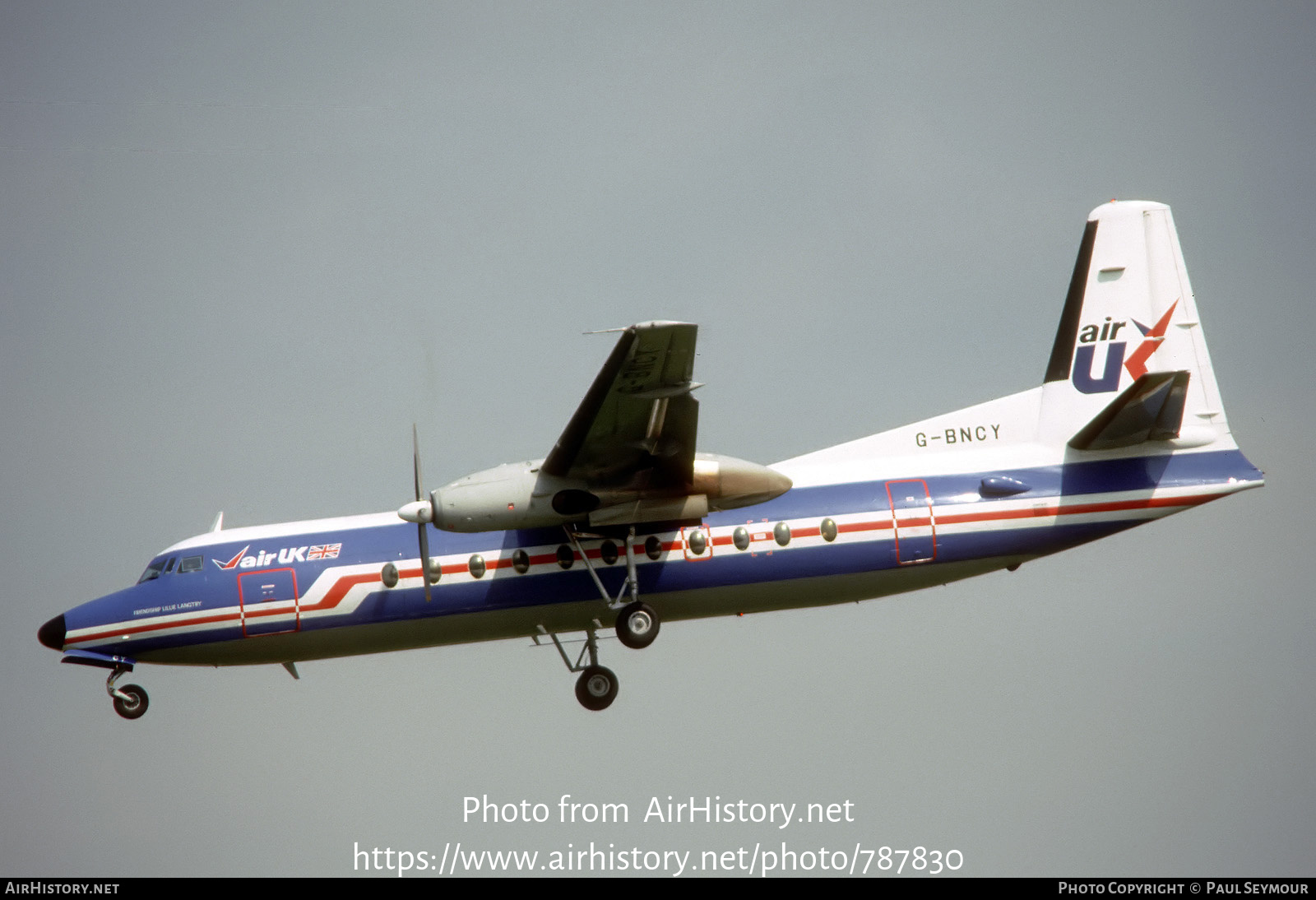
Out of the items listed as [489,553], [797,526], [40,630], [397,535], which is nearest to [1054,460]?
[797,526]

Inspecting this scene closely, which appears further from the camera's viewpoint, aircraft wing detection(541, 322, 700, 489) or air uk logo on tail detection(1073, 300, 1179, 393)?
air uk logo on tail detection(1073, 300, 1179, 393)

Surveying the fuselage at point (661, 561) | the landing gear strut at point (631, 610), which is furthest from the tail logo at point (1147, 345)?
the landing gear strut at point (631, 610)

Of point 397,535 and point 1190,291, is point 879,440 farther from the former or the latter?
point 397,535

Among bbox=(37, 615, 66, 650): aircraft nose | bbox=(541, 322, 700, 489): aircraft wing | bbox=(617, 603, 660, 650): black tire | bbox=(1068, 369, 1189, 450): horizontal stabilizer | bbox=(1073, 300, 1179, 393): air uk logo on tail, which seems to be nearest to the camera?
bbox=(541, 322, 700, 489): aircraft wing

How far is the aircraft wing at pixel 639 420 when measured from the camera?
15914 mm

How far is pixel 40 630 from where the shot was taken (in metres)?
20.2

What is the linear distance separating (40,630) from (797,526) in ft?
35.9

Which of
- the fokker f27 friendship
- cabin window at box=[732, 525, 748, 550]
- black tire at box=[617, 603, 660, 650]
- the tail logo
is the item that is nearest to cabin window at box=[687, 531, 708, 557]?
the fokker f27 friendship

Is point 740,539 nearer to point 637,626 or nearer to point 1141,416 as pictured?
point 637,626

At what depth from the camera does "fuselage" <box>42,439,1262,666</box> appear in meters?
19.3

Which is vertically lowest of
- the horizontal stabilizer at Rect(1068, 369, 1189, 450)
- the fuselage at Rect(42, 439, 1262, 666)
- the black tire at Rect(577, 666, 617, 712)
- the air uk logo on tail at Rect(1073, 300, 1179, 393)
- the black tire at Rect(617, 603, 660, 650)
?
the black tire at Rect(577, 666, 617, 712)

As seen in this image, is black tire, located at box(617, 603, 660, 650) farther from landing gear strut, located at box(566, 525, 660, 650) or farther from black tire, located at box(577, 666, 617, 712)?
black tire, located at box(577, 666, 617, 712)

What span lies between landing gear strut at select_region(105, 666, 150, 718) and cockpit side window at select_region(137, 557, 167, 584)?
130cm

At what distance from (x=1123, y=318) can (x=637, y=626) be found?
8885 mm
